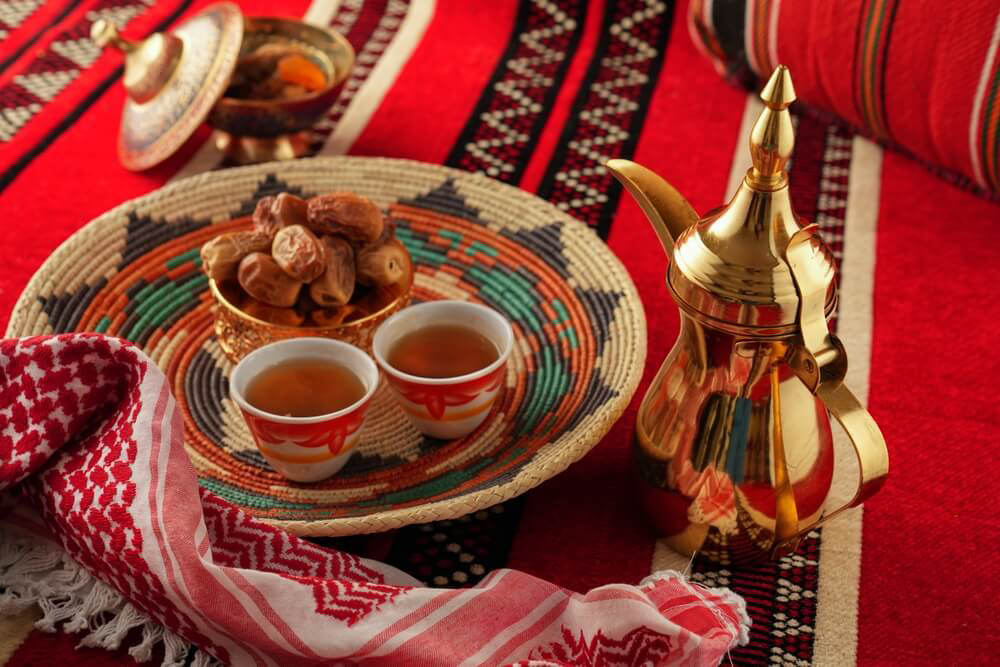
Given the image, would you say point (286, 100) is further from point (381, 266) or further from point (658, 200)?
point (658, 200)

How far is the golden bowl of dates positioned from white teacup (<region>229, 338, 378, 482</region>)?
0.03 meters

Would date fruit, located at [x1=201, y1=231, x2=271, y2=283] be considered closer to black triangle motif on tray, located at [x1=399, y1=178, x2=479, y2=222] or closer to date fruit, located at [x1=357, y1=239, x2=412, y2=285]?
date fruit, located at [x1=357, y1=239, x2=412, y2=285]

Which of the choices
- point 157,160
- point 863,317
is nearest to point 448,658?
point 863,317

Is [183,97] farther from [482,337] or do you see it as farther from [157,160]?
[482,337]

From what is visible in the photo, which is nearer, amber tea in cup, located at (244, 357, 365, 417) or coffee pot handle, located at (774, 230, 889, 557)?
coffee pot handle, located at (774, 230, 889, 557)

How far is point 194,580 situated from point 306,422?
0.10 metres

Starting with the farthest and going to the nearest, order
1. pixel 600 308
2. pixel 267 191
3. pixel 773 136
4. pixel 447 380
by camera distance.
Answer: pixel 267 191 → pixel 600 308 → pixel 447 380 → pixel 773 136

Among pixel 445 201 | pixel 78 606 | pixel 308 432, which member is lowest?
pixel 78 606

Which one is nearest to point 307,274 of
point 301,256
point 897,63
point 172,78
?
point 301,256

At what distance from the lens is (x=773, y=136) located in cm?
46

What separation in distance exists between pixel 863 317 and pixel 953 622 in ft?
0.86

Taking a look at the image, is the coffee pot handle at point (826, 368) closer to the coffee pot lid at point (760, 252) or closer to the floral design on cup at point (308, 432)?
the coffee pot lid at point (760, 252)

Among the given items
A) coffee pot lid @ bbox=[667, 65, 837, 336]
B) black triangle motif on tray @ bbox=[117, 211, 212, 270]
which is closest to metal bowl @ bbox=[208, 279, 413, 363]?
black triangle motif on tray @ bbox=[117, 211, 212, 270]

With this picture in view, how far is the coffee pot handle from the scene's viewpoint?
45 cm
